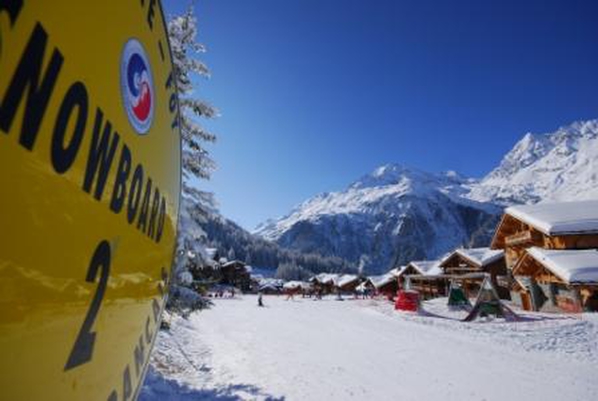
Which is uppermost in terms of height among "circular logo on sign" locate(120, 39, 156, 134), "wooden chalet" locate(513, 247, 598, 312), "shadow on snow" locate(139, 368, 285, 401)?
"wooden chalet" locate(513, 247, 598, 312)

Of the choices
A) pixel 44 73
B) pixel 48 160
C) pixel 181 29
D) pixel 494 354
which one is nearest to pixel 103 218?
pixel 48 160

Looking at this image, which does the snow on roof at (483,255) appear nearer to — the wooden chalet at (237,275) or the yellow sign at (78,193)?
the yellow sign at (78,193)

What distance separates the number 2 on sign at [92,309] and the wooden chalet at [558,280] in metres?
22.6

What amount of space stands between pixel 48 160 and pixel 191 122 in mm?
8282

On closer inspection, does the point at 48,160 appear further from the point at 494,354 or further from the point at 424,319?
the point at 424,319

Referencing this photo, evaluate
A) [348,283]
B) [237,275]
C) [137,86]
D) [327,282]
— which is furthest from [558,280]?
[327,282]

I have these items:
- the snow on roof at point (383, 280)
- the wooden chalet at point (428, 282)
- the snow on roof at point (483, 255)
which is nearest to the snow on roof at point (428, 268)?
the wooden chalet at point (428, 282)

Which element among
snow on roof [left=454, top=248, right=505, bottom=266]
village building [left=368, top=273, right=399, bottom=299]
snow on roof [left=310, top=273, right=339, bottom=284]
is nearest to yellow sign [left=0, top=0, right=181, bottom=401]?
snow on roof [left=454, top=248, right=505, bottom=266]

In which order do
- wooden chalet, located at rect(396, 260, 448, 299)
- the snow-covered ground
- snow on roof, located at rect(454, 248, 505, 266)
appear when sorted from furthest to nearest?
wooden chalet, located at rect(396, 260, 448, 299) < snow on roof, located at rect(454, 248, 505, 266) < the snow-covered ground

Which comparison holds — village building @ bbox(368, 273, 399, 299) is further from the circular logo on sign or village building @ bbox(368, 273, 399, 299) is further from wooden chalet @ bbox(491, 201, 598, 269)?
the circular logo on sign

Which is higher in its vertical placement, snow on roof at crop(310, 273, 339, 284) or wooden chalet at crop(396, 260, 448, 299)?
snow on roof at crop(310, 273, 339, 284)

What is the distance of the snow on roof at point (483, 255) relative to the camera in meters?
38.2

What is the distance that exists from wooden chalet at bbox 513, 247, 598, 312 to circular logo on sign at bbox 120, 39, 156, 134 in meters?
22.5

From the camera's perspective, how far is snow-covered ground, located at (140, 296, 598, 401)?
8.48 meters
